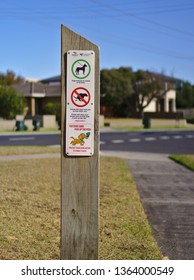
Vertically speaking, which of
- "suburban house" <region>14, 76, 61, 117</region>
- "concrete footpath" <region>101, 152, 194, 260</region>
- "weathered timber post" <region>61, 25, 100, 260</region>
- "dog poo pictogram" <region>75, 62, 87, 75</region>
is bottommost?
"concrete footpath" <region>101, 152, 194, 260</region>

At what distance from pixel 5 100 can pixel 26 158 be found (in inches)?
1037

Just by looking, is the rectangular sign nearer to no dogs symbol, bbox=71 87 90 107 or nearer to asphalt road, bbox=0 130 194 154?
no dogs symbol, bbox=71 87 90 107

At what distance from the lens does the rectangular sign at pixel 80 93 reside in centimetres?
459

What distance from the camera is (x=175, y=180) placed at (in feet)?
36.8

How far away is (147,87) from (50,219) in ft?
173

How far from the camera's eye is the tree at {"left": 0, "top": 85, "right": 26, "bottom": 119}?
4038 centimetres

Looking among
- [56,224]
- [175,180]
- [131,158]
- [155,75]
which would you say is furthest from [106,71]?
[56,224]

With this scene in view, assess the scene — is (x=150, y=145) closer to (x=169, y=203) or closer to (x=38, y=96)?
(x=169, y=203)

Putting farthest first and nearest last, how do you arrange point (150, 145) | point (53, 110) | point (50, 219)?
point (53, 110) < point (150, 145) < point (50, 219)

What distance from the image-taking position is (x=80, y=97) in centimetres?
459

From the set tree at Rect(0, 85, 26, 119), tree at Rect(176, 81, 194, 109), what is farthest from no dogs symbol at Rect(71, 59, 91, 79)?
tree at Rect(176, 81, 194, 109)

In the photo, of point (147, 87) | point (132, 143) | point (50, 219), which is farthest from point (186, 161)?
point (147, 87)

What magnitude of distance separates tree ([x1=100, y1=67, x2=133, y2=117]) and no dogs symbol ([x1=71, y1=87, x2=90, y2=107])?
52400mm

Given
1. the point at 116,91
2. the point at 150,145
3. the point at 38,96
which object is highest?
the point at 116,91
